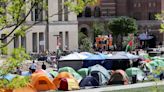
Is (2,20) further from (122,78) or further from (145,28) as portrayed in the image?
(145,28)

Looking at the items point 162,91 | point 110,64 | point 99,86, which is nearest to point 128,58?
point 110,64

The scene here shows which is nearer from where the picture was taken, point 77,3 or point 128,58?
point 77,3

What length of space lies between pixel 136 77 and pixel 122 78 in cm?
198

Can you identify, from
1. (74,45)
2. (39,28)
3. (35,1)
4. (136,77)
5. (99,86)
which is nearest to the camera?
(35,1)

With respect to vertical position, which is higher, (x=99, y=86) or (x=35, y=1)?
(x=35, y=1)

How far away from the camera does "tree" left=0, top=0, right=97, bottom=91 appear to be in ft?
31.2

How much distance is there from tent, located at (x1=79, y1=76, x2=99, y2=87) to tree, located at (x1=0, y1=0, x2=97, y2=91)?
24505 mm

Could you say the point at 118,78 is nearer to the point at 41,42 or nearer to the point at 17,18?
the point at 17,18

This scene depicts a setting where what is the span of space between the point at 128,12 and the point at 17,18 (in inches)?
3742

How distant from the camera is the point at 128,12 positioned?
341ft

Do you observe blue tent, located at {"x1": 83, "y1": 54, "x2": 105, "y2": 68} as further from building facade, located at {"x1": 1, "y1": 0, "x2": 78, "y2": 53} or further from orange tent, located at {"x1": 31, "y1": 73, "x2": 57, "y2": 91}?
building facade, located at {"x1": 1, "y1": 0, "x2": 78, "y2": 53}

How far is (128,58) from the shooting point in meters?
46.1

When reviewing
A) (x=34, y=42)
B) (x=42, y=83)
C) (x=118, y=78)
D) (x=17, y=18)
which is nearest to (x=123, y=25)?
(x=34, y=42)

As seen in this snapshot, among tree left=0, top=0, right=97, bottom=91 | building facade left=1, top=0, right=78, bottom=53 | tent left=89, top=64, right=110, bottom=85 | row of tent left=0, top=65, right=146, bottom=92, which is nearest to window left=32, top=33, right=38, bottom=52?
building facade left=1, top=0, right=78, bottom=53
